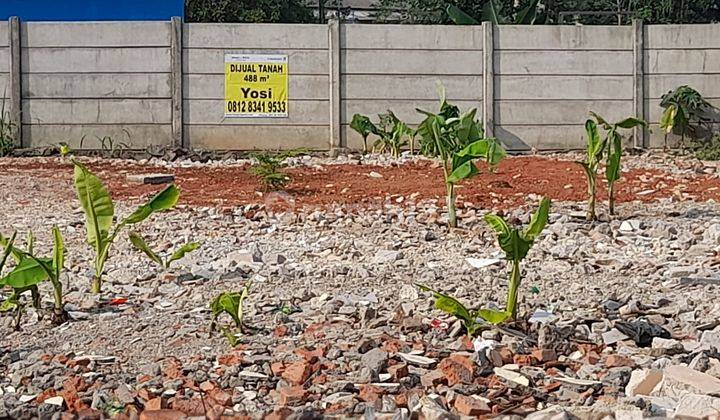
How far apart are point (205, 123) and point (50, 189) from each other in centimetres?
460

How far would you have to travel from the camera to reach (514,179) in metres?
7.61

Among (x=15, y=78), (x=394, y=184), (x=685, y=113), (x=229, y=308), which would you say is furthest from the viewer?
(x=685, y=113)

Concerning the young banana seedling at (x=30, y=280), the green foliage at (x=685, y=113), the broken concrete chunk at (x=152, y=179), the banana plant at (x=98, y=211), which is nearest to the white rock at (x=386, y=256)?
the banana plant at (x=98, y=211)

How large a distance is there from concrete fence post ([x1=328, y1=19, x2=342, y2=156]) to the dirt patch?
8.26 ft

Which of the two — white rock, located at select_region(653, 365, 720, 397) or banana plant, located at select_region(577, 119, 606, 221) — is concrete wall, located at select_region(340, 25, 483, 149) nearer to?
banana plant, located at select_region(577, 119, 606, 221)

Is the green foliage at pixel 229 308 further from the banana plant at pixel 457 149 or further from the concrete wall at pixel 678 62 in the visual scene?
the concrete wall at pixel 678 62

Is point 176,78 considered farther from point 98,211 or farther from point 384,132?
point 98,211

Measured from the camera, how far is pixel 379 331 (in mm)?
3039

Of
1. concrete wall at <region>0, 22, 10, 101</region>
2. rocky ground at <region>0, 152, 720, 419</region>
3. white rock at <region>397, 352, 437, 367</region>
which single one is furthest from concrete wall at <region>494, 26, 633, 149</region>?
white rock at <region>397, 352, 437, 367</region>

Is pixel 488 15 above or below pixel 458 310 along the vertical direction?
above

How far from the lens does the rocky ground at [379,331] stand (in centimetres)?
240

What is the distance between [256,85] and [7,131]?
300 centimetres

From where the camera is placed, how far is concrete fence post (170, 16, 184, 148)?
11641 millimetres

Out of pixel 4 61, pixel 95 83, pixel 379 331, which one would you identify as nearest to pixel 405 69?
pixel 95 83
